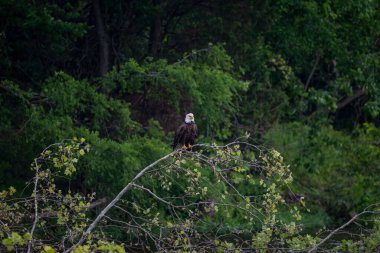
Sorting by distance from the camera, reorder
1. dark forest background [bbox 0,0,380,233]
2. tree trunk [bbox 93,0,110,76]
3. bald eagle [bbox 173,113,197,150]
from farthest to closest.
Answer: tree trunk [bbox 93,0,110,76] → dark forest background [bbox 0,0,380,233] → bald eagle [bbox 173,113,197,150]

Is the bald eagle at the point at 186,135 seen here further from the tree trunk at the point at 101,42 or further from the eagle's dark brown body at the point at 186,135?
the tree trunk at the point at 101,42

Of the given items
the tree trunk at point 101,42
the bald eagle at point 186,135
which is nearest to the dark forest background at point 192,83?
the tree trunk at point 101,42

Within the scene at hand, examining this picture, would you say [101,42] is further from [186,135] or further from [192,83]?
[186,135]

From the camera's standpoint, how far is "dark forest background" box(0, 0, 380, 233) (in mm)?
13766

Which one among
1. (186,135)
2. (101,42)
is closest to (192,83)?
(101,42)

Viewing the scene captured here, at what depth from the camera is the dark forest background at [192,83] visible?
13766 millimetres

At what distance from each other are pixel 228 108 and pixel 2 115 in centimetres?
370

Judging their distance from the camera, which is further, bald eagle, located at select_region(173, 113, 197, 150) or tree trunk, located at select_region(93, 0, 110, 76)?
tree trunk, located at select_region(93, 0, 110, 76)

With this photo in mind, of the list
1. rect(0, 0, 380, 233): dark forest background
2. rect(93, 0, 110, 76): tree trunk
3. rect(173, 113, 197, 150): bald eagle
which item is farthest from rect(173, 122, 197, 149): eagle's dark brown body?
rect(93, 0, 110, 76): tree trunk

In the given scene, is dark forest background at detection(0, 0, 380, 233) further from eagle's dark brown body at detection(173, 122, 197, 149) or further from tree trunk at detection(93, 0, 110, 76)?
eagle's dark brown body at detection(173, 122, 197, 149)

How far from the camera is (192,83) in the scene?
1448 centimetres

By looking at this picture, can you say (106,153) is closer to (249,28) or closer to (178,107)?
(178,107)

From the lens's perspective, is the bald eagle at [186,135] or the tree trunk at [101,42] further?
the tree trunk at [101,42]

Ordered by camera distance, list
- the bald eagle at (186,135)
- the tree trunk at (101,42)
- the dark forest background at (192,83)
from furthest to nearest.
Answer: the tree trunk at (101,42)
the dark forest background at (192,83)
the bald eagle at (186,135)
